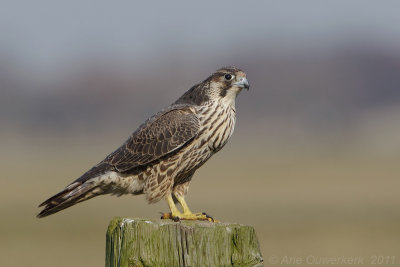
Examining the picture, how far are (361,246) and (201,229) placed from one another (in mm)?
11508

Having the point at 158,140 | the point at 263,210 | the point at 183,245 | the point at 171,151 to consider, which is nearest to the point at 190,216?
the point at 171,151

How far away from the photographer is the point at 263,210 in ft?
81.1

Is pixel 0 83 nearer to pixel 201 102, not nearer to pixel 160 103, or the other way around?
pixel 160 103

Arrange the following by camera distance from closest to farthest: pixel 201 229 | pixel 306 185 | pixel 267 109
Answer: pixel 201 229 < pixel 306 185 < pixel 267 109

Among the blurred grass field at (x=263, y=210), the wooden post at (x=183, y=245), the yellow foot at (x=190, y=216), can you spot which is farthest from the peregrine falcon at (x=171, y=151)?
the blurred grass field at (x=263, y=210)

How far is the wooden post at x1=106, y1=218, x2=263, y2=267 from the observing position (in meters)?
5.13

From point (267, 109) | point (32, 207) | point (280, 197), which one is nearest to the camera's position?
point (32, 207)

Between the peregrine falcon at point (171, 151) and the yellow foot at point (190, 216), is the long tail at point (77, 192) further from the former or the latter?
the yellow foot at point (190, 216)

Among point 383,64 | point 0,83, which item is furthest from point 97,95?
point 383,64

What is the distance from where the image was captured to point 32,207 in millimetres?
24938

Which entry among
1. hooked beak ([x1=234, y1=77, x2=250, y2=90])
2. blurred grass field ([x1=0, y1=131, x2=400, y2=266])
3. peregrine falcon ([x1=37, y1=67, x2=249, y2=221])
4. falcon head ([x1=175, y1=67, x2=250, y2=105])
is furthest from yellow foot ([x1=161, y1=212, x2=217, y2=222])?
blurred grass field ([x1=0, y1=131, x2=400, y2=266])

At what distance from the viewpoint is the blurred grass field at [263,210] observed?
16578mm

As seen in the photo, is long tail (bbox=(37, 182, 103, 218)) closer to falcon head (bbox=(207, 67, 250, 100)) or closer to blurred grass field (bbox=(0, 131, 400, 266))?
falcon head (bbox=(207, 67, 250, 100))

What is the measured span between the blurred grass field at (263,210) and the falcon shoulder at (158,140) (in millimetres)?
5676
